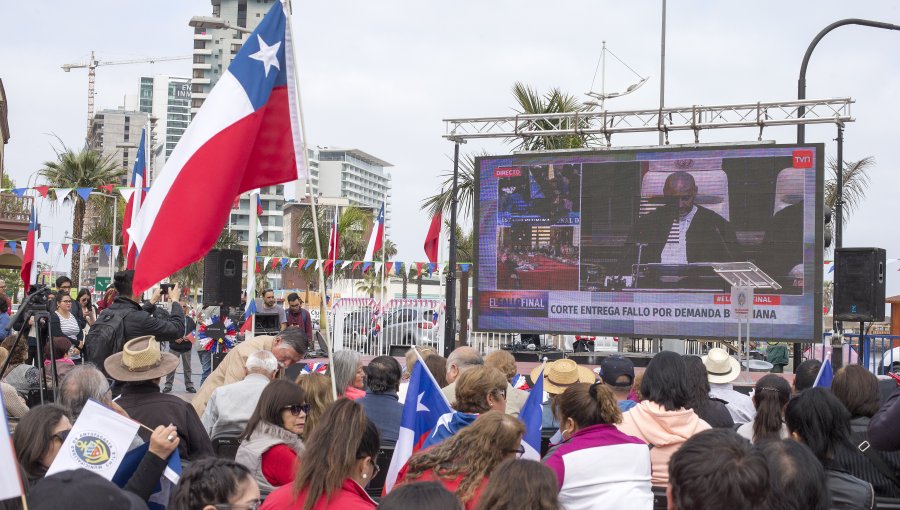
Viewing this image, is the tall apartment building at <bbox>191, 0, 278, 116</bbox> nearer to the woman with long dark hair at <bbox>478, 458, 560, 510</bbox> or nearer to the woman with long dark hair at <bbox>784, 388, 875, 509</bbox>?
the woman with long dark hair at <bbox>784, 388, 875, 509</bbox>

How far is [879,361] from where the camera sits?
16.5 meters

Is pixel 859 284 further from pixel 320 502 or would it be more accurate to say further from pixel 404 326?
pixel 320 502

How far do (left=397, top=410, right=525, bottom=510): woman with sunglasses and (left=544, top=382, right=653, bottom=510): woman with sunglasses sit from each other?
21.2 inches

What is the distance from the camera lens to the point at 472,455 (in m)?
4.03

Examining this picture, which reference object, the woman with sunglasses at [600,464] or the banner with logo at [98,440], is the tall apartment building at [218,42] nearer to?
the woman with sunglasses at [600,464]

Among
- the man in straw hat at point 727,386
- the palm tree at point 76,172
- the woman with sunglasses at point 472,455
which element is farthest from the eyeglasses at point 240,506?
the palm tree at point 76,172

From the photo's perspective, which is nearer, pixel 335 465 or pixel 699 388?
pixel 335 465

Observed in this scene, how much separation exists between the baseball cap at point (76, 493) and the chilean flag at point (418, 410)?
92.3 inches

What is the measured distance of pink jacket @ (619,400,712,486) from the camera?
18.1 feet

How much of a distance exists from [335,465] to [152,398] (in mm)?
2235

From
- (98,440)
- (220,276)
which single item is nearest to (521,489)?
(98,440)

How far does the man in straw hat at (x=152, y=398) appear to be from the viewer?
5.42 meters

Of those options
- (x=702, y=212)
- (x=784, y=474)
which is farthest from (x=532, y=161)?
(x=784, y=474)

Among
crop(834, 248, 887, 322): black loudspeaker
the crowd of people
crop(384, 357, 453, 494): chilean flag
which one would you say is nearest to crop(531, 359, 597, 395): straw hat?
the crowd of people
